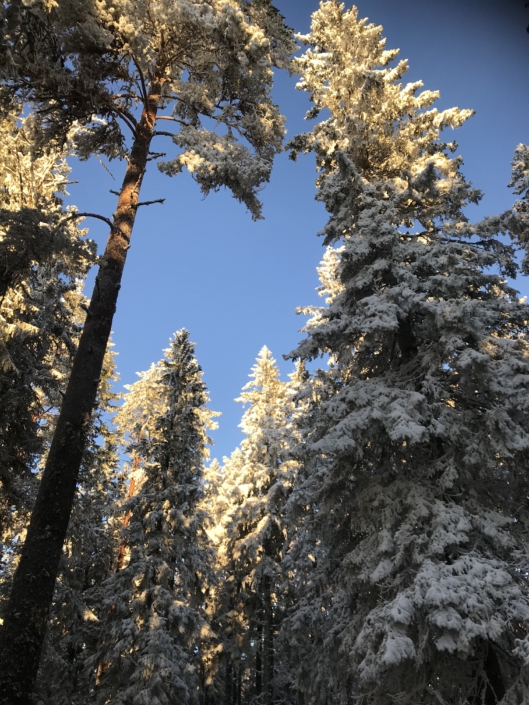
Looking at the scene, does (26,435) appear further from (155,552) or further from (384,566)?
(384,566)

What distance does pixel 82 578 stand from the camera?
60.4ft

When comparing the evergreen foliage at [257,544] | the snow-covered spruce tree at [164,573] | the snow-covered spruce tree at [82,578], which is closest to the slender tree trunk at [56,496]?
the snow-covered spruce tree at [82,578]

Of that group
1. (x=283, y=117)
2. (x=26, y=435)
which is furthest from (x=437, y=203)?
(x=26, y=435)

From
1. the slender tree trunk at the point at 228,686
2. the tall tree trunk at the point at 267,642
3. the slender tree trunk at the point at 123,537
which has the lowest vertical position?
the slender tree trunk at the point at 228,686

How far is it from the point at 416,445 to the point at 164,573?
9.33 meters

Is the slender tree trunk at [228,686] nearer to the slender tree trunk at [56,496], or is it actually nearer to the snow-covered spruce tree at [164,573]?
the snow-covered spruce tree at [164,573]

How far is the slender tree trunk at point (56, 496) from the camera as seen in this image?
4668mm

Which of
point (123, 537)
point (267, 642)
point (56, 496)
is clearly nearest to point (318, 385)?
point (56, 496)

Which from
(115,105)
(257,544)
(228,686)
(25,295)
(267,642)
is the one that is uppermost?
(115,105)

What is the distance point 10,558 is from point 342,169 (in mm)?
17184

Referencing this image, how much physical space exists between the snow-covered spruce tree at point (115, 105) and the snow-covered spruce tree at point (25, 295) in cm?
126

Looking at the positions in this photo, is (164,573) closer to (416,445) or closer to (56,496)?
(416,445)

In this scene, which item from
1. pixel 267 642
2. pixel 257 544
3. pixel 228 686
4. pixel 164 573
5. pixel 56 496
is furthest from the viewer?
pixel 228 686

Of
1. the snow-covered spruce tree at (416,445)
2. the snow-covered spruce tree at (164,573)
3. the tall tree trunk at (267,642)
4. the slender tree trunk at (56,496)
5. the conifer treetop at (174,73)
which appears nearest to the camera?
the slender tree trunk at (56,496)
